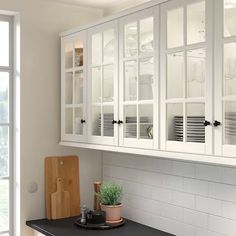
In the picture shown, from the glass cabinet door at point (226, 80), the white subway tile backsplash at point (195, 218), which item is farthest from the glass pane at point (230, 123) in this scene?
the white subway tile backsplash at point (195, 218)

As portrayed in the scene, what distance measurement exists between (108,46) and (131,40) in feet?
0.90

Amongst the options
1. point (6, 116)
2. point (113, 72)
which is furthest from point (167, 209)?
point (6, 116)

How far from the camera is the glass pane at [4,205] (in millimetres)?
3372

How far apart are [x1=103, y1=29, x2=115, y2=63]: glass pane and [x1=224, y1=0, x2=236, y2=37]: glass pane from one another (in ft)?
3.26

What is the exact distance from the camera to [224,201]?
8.28 feet

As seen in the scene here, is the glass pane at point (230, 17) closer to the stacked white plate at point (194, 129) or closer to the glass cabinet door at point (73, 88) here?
the stacked white plate at point (194, 129)

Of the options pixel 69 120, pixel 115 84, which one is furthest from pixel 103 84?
pixel 69 120

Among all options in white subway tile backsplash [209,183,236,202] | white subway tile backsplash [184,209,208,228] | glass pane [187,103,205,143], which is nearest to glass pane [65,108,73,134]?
white subway tile backsplash [184,209,208,228]

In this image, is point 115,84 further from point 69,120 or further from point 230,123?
point 230,123

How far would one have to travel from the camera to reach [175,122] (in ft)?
7.69

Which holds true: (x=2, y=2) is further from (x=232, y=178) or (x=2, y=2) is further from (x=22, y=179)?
(x=232, y=178)

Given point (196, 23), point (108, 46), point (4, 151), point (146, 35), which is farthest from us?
point (4, 151)

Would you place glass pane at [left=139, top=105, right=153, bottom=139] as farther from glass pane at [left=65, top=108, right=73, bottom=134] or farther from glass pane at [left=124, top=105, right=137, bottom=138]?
glass pane at [left=65, top=108, right=73, bottom=134]

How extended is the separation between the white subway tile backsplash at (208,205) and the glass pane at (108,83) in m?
0.86
